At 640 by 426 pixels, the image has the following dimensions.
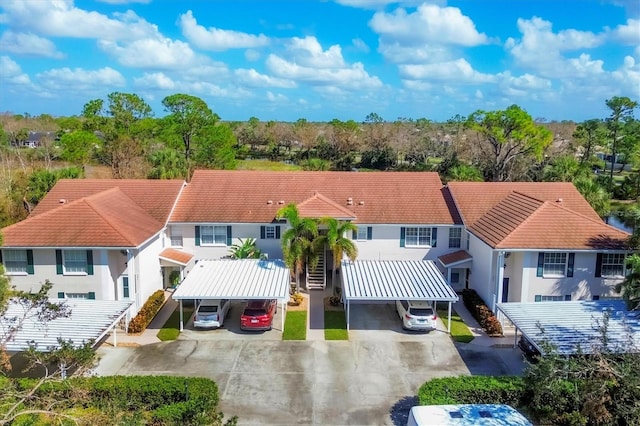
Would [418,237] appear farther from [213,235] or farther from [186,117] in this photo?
[186,117]

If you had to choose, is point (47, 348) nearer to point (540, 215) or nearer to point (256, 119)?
point (540, 215)

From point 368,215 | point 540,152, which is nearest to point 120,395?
point 368,215

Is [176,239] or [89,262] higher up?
[176,239]

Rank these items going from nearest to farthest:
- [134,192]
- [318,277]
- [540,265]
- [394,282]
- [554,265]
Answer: [540,265] < [554,265] < [394,282] < [318,277] < [134,192]

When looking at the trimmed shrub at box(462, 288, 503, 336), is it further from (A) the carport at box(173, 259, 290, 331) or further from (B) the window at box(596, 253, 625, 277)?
(A) the carport at box(173, 259, 290, 331)

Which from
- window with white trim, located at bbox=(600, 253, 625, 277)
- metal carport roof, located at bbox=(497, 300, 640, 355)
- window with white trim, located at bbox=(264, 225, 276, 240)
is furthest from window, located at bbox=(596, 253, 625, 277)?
window with white trim, located at bbox=(264, 225, 276, 240)

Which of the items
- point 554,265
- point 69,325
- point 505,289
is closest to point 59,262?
point 69,325
